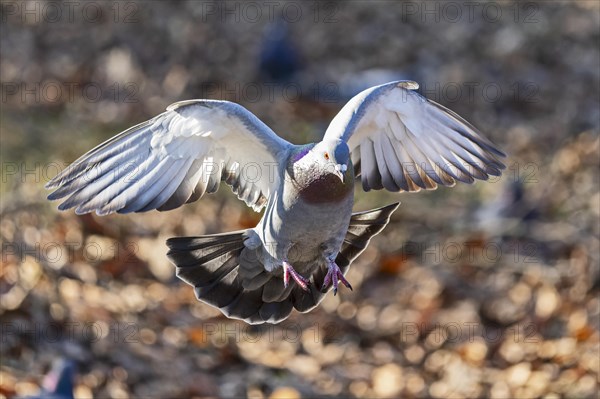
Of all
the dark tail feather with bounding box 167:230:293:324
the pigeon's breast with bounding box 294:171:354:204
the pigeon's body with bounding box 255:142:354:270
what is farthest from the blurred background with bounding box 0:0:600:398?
the pigeon's breast with bounding box 294:171:354:204

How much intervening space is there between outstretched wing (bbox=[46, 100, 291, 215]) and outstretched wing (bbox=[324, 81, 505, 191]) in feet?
2.08

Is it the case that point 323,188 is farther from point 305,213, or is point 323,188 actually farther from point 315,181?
point 305,213

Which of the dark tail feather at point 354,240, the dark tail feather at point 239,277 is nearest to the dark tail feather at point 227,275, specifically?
the dark tail feather at point 239,277

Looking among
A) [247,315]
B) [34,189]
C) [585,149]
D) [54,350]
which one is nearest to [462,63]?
[585,149]

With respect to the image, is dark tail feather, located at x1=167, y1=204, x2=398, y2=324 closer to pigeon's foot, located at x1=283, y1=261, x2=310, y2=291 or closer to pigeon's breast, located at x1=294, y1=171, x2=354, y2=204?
pigeon's foot, located at x1=283, y1=261, x2=310, y2=291

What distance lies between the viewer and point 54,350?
19.9 feet

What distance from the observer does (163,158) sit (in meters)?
4.11

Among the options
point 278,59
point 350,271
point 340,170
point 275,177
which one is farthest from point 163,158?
point 278,59

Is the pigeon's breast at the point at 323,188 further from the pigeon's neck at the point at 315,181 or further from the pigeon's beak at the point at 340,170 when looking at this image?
the pigeon's beak at the point at 340,170

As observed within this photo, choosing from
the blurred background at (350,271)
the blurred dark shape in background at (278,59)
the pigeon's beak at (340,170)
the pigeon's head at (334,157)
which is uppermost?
the blurred dark shape in background at (278,59)

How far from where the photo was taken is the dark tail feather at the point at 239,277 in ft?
14.1

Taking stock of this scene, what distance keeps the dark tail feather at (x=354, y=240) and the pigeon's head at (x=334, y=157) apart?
0.59 metres

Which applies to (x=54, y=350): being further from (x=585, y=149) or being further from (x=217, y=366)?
(x=585, y=149)

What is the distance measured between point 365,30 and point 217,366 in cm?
581
